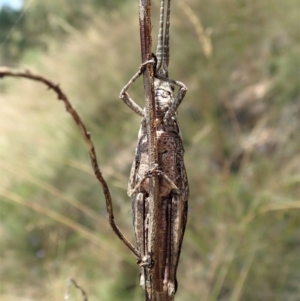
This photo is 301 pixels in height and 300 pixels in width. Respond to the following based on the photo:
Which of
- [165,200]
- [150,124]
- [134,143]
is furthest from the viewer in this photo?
[134,143]

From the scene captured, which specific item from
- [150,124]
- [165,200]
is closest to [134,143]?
[165,200]

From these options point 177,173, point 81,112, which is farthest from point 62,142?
point 177,173

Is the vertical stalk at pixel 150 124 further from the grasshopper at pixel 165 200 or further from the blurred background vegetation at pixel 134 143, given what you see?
the blurred background vegetation at pixel 134 143

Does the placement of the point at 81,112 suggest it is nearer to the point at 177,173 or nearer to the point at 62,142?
the point at 62,142

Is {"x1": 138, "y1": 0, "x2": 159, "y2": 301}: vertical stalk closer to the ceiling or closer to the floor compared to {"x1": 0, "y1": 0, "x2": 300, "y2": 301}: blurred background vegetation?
closer to the floor

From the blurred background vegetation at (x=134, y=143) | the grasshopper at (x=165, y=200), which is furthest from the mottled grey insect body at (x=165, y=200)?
the blurred background vegetation at (x=134, y=143)

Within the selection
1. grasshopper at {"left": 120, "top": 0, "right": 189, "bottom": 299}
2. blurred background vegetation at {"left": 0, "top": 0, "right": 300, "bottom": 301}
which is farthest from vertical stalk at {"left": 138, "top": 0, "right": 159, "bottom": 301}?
blurred background vegetation at {"left": 0, "top": 0, "right": 300, "bottom": 301}

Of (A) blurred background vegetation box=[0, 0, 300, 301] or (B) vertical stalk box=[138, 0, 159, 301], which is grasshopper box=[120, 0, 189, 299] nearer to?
(B) vertical stalk box=[138, 0, 159, 301]

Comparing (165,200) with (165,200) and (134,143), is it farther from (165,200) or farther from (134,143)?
(134,143)
